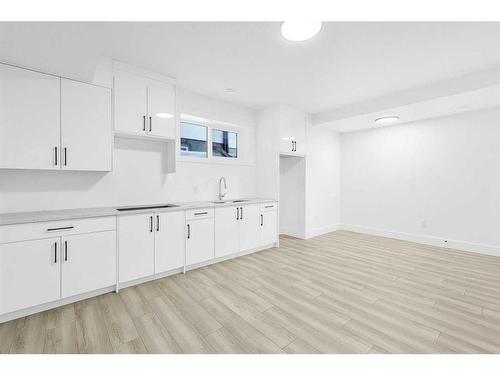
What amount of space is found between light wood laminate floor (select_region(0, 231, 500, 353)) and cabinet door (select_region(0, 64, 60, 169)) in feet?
4.78

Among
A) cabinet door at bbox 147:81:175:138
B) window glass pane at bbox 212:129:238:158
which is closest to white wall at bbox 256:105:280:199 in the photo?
window glass pane at bbox 212:129:238:158

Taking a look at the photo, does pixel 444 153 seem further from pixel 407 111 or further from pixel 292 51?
pixel 292 51

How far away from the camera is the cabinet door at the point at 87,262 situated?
84.7 inches

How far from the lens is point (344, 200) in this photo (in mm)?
5676

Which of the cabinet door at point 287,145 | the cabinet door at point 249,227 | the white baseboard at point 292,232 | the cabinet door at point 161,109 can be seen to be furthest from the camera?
the white baseboard at point 292,232

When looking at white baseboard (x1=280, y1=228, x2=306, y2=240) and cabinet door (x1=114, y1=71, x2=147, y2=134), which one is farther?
white baseboard (x1=280, y1=228, x2=306, y2=240)

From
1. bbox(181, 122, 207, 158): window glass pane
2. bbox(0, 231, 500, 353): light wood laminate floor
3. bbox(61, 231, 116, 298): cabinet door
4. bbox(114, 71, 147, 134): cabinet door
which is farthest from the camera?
bbox(181, 122, 207, 158): window glass pane

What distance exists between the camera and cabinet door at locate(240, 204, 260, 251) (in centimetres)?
363

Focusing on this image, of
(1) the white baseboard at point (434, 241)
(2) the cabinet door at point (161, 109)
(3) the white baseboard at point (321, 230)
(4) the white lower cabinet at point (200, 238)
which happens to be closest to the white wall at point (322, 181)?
(3) the white baseboard at point (321, 230)

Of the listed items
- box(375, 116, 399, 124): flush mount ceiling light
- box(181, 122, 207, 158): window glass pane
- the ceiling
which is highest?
the ceiling

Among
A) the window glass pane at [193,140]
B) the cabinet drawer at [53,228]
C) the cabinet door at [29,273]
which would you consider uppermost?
the window glass pane at [193,140]

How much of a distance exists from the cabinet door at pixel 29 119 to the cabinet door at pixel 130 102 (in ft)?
1.83

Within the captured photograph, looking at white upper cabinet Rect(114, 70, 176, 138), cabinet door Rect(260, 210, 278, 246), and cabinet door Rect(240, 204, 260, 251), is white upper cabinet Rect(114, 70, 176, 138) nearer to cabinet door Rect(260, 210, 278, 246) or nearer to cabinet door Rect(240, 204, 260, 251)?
cabinet door Rect(240, 204, 260, 251)

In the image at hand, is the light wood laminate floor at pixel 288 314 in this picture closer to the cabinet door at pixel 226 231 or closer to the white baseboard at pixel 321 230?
the cabinet door at pixel 226 231
